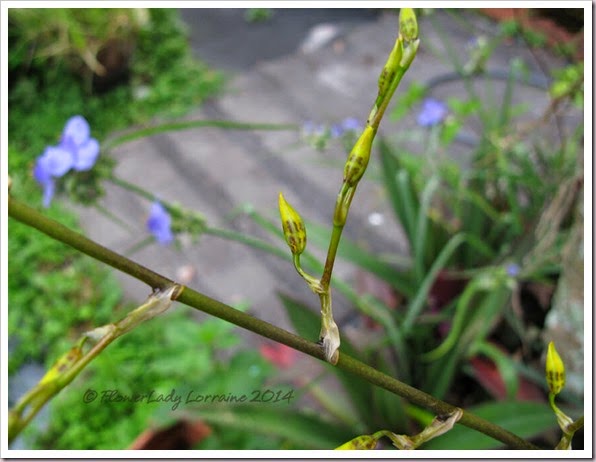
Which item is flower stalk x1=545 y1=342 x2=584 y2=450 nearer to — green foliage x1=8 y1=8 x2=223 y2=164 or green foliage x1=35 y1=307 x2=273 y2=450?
green foliage x1=35 y1=307 x2=273 y2=450

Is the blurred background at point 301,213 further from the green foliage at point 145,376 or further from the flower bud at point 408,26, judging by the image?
the flower bud at point 408,26

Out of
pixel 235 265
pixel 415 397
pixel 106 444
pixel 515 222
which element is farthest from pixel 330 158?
pixel 415 397

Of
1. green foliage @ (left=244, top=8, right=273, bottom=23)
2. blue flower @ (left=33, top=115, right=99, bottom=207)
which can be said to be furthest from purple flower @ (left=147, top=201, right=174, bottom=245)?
green foliage @ (left=244, top=8, right=273, bottom=23)

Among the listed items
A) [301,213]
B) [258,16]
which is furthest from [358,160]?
[258,16]

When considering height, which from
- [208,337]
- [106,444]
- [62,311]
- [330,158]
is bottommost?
[106,444]

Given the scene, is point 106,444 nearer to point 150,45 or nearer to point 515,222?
point 515,222

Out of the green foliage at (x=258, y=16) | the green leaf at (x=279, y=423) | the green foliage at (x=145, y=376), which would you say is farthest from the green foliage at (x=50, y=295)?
the green foliage at (x=258, y=16)

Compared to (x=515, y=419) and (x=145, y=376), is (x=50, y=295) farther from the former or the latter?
(x=515, y=419)
